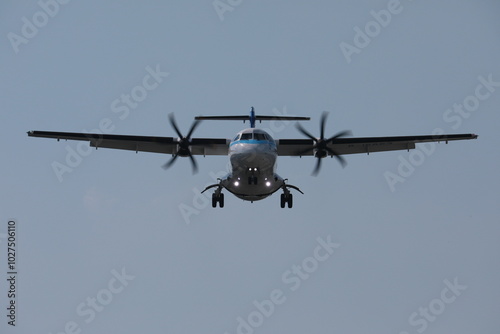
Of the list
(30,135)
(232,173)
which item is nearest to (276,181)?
(232,173)

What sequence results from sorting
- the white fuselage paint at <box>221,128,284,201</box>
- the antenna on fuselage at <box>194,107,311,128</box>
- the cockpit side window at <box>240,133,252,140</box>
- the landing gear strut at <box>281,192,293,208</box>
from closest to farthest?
the white fuselage paint at <box>221,128,284,201</box>
the cockpit side window at <box>240,133,252,140</box>
the landing gear strut at <box>281,192,293,208</box>
the antenna on fuselage at <box>194,107,311,128</box>

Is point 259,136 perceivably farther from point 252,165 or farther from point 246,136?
point 252,165

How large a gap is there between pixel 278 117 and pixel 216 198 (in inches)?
210

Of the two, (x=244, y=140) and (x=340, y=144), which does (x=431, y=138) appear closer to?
(x=340, y=144)

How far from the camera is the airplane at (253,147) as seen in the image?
79.4 ft

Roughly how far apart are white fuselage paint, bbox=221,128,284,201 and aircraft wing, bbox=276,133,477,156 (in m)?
2.98

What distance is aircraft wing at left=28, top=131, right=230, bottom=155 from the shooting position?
27.5 metres

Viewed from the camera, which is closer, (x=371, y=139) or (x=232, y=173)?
(x=232, y=173)

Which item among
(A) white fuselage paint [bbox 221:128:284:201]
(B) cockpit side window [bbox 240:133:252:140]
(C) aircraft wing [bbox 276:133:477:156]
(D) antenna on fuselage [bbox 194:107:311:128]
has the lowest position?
(A) white fuselage paint [bbox 221:128:284:201]

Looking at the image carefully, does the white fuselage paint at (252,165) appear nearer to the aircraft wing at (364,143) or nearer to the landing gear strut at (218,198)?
the landing gear strut at (218,198)

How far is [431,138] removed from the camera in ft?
93.6

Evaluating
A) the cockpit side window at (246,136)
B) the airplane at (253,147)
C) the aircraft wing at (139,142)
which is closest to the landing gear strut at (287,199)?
the airplane at (253,147)

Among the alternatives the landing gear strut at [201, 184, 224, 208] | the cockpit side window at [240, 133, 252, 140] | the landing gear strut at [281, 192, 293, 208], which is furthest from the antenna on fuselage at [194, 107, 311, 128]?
the cockpit side window at [240, 133, 252, 140]

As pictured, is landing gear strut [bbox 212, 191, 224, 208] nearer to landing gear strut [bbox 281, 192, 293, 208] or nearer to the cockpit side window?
landing gear strut [bbox 281, 192, 293, 208]
